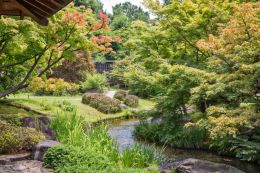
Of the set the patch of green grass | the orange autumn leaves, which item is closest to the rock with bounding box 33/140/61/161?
the orange autumn leaves

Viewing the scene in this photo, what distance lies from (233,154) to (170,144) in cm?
202

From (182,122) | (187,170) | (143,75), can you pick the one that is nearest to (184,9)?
(143,75)

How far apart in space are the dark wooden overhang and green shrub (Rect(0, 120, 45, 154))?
140 inches

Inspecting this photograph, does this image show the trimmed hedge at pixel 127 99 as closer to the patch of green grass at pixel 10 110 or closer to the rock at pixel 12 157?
the patch of green grass at pixel 10 110

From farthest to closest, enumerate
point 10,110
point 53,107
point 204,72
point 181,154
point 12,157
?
point 53,107
point 10,110
point 181,154
point 204,72
point 12,157

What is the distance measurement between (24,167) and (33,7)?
3.31 meters

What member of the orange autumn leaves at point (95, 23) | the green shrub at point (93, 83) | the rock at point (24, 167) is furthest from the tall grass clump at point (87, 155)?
the green shrub at point (93, 83)

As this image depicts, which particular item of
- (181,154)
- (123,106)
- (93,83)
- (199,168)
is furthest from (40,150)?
(93,83)

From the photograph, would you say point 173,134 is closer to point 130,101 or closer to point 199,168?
point 199,168

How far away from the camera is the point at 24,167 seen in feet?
20.2

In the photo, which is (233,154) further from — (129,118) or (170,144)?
(129,118)

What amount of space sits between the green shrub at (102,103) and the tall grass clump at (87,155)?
702 cm

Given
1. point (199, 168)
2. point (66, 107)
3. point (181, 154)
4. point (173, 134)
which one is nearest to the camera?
point (199, 168)

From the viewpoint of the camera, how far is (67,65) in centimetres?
2061
